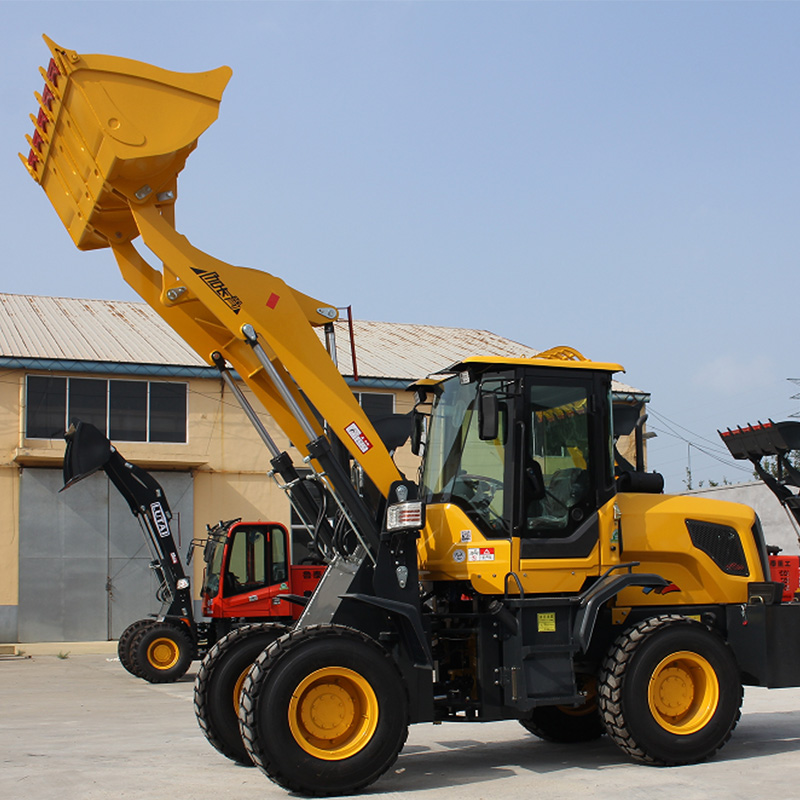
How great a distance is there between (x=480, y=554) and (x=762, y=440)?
374 cm

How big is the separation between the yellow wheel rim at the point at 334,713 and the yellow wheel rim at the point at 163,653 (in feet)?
34.4

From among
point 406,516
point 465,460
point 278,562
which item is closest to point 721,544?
point 465,460

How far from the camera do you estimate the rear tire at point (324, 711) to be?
7090 millimetres

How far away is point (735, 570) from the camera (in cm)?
909

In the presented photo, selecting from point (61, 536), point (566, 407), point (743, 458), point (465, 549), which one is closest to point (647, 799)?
point (465, 549)

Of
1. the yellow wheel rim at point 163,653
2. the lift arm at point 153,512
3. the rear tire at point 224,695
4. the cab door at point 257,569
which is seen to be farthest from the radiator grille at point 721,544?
the yellow wheel rim at point 163,653

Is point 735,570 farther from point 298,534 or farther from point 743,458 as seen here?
point 298,534

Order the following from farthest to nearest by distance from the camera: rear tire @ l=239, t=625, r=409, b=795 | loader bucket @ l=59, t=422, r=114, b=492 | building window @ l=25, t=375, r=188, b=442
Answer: building window @ l=25, t=375, r=188, b=442, loader bucket @ l=59, t=422, r=114, b=492, rear tire @ l=239, t=625, r=409, b=795

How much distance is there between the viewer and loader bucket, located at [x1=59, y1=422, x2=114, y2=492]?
16703 mm

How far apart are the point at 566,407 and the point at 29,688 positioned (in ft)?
36.6

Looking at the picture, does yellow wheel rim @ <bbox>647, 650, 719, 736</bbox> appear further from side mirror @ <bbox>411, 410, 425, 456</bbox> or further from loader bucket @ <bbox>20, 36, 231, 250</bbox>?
loader bucket @ <bbox>20, 36, 231, 250</bbox>

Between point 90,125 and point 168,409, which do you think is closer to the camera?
point 90,125

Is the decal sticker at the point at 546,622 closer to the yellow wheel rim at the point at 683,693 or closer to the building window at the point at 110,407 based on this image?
the yellow wheel rim at the point at 683,693

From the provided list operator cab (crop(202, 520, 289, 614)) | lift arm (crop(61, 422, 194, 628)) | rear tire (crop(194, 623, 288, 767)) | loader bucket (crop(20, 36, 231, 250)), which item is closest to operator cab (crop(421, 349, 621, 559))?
rear tire (crop(194, 623, 288, 767))
